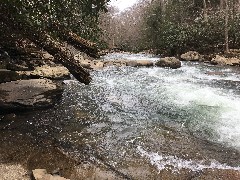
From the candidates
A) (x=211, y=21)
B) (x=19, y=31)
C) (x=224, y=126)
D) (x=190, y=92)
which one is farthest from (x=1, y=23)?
(x=211, y=21)

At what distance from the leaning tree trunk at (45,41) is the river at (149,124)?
1269mm

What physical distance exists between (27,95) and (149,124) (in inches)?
130

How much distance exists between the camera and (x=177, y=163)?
5.05m

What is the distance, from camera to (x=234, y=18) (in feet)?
68.7

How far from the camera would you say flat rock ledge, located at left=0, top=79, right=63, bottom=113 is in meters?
7.46

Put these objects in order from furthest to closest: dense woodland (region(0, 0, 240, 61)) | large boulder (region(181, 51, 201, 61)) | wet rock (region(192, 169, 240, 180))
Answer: large boulder (region(181, 51, 201, 61)), dense woodland (region(0, 0, 240, 61)), wet rock (region(192, 169, 240, 180))

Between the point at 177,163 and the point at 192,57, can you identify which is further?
the point at 192,57

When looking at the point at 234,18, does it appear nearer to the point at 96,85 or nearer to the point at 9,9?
the point at 96,85

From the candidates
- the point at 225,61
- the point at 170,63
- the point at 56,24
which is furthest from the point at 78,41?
the point at 225,61

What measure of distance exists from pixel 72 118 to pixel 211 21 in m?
17.2

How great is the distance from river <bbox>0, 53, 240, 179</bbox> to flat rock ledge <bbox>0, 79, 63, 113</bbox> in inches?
13.1

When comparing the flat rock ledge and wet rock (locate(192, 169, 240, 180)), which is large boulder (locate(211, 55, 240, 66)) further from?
wet rock (locate(192, 169, 240, 180))

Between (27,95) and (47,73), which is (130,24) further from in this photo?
(27,95)

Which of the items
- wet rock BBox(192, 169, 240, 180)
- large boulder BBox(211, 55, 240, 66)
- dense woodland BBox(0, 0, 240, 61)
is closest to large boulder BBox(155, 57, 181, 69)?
large boulder BBox(211, 55, 240, 66)
